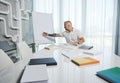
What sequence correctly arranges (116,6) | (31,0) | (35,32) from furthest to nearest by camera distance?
(116,6) < (31,0) < (35,32)

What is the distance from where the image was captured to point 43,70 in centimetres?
97

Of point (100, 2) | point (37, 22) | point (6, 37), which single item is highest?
point (100, 2)

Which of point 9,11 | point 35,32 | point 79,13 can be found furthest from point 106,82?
point 79,13

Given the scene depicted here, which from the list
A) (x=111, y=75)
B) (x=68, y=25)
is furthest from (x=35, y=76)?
(x=68, y=25)

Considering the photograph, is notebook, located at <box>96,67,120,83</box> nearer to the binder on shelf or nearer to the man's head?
the binder on shelf

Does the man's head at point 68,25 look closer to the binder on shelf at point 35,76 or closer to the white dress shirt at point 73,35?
the white dress shirt at point 73,35

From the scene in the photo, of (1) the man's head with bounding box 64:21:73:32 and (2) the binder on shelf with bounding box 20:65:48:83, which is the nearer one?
(2) the binder on shelf with bounding box 20:65:48:83

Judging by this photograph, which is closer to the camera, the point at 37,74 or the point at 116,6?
the point at 37,74

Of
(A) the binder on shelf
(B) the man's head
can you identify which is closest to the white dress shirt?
(B) the man's head

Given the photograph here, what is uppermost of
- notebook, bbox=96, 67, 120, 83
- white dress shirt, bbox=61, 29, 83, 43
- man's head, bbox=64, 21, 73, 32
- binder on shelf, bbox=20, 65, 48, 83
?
man's head, bbox=64, 21, 73, 32

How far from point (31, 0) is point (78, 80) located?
3.35m

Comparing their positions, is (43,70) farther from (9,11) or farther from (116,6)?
(116,6)

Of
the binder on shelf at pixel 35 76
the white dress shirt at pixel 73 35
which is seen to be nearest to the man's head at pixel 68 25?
the white dress shirt at pixel 73 35

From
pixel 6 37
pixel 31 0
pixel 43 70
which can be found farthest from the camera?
pixel 31 0
